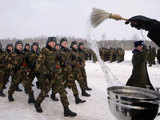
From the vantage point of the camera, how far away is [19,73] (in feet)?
25.1

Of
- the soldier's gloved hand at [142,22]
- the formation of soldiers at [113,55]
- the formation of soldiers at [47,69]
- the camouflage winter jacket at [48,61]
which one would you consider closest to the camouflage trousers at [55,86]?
the formation of soldiers at [47,69]

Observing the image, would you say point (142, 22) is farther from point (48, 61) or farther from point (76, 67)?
point (76, 67)

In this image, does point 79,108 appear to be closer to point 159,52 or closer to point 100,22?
point 100,22

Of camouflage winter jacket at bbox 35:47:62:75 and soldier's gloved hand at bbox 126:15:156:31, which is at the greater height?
soldier's gloved hand at bbox 126:15:156:31

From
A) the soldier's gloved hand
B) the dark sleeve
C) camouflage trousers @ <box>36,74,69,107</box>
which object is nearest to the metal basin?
the dark sleeve

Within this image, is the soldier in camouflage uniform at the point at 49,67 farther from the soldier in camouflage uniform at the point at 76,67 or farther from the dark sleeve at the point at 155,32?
the dark sleeve at the point at 155,32

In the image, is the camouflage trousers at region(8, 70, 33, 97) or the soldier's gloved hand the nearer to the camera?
the soldier's gloved hand

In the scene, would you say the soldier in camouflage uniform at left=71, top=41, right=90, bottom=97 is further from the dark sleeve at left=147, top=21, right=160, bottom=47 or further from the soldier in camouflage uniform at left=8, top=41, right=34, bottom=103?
the dark sleeve at left=147, top=21, right=160, bottom=47

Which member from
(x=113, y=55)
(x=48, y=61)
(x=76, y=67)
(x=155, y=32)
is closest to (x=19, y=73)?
(x=48, y=61)

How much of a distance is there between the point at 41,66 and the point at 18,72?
4.74 ft

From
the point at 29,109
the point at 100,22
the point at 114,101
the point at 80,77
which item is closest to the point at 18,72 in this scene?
the point at 29,109

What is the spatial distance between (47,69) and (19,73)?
1.53 metres

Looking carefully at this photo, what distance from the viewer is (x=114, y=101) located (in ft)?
9.38

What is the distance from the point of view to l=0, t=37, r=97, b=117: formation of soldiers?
20.9ft
